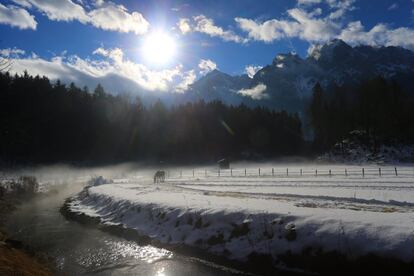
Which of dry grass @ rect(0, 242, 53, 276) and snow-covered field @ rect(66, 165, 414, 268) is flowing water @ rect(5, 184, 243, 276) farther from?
snow-covered field @ rect(66, 165, 414, 268)

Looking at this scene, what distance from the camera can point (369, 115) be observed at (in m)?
85.3

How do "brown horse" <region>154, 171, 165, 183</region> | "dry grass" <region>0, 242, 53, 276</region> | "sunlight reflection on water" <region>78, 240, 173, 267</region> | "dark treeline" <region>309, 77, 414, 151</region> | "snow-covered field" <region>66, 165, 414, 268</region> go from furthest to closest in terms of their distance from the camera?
1. "dark treeline" <region>309, 77, 414, 151</region>
2. "brown horse" <region>154, 171, 165, 183</region>
3. "sunlight reflection on water" <region>78, 240, 173, 267</region>
4. "snow-covered field" <region>66, 165, 414, 268</region>
5. "dry grass" <region>0, 242, 53, 276</region>

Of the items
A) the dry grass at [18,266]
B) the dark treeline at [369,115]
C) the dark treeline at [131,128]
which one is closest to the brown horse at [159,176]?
the dry grass at [18,266]

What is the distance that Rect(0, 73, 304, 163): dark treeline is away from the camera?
4309 inches

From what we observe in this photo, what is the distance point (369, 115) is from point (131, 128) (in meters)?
81.2

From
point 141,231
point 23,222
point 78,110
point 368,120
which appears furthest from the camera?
point 78,110

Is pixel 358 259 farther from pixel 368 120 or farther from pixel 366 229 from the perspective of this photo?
pixel 368 120

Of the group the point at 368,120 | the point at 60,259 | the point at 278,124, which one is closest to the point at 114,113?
the point at 278,124

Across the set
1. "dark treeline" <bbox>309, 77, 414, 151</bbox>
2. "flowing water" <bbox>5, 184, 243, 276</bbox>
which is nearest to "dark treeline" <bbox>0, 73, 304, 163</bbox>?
"dark treeline" <bbox>309, 77, 414, 151</bbox>

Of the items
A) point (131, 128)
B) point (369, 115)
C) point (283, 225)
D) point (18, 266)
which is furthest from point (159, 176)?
point (131, 128)

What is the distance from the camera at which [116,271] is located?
14180 millimetres

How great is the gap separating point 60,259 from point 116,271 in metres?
3.38

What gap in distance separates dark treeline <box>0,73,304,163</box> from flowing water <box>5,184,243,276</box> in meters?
86.2

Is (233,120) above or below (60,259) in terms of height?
above
